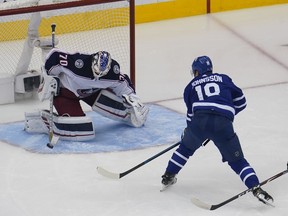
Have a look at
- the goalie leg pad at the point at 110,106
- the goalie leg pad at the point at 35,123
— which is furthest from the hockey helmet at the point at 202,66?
the goalie leg pad at the point at 35,123

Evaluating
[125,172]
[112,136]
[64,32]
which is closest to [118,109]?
[112,136]

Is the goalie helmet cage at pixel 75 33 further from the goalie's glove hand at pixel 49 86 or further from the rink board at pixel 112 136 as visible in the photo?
the goalie's glove hand at pixel 49 86

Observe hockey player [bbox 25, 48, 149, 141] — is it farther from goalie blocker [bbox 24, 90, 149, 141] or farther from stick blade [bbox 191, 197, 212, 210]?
stick blade [bbox 191, 197, 212, 210]

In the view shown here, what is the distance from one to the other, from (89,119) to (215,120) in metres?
1.18

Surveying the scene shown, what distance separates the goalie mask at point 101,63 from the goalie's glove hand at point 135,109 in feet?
0.93

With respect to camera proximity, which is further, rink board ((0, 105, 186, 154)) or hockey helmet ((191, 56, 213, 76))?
rink board ((0, 105, 186, 154))

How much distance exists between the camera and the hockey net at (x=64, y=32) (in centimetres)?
612

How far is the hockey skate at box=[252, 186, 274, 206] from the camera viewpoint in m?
4.33

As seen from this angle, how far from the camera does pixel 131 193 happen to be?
4.62 m

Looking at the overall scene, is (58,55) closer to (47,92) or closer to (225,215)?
(47,92)

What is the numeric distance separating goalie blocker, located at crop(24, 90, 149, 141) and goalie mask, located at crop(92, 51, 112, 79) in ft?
0.85

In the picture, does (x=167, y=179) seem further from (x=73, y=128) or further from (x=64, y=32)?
(x=64, y=32)

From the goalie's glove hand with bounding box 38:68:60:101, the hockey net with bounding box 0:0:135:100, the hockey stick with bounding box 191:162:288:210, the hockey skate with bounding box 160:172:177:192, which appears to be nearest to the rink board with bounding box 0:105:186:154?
the goalie's glove hand with bounding box 38:68:60:101

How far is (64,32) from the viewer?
726 centimetres
